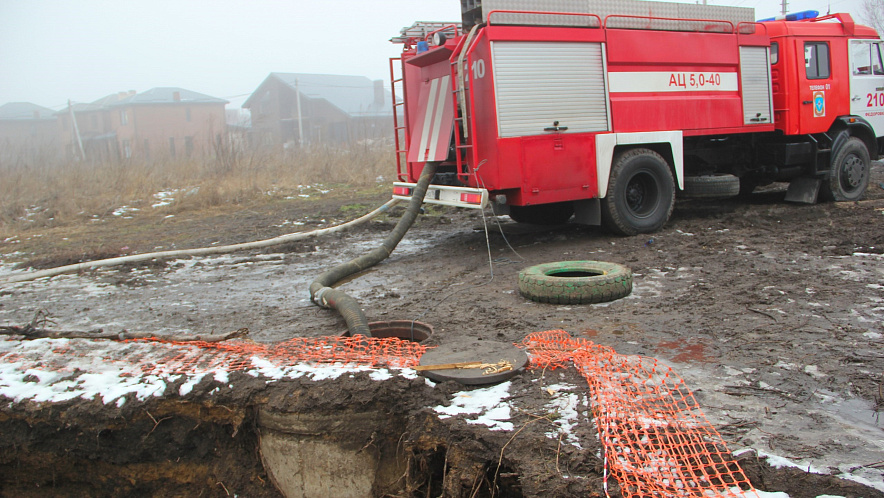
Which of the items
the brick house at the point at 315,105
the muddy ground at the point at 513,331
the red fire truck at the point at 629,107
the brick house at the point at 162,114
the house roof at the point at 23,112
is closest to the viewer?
the muddy ground at the point at 513,331

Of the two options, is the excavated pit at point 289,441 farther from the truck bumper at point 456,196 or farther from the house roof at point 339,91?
the house roof at point 339,91

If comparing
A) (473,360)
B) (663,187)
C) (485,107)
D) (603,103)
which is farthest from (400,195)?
(473,360)

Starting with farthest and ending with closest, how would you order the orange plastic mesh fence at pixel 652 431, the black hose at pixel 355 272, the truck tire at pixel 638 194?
the truck tire at pixel 638 194
the black hose at pixel 355 272
the orange plastic mesh fence at pixel 652 431

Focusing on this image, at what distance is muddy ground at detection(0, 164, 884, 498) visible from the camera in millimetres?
2873

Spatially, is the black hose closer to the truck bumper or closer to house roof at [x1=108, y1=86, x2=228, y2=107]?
the truck bumper

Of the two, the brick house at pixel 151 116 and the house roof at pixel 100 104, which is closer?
the brick house at pixel 151 116

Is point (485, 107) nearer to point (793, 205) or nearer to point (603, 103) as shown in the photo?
point (603, 103)

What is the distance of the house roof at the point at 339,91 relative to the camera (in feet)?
177

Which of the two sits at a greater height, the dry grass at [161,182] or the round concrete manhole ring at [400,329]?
the dry grass at [161,182]

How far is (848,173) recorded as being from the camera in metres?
10.1

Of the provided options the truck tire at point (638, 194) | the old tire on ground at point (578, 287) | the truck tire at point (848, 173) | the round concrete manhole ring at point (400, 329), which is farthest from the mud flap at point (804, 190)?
the round concrete manhole ring at point (400, 329)

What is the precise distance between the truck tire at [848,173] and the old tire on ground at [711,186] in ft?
7.50

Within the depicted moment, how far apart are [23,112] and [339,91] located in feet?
106

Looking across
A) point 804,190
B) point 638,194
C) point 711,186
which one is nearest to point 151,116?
point 638,194
